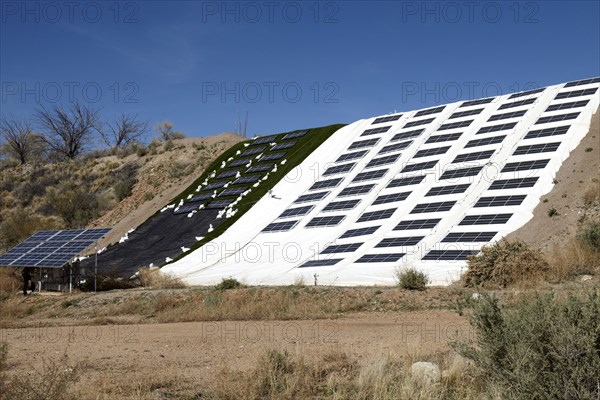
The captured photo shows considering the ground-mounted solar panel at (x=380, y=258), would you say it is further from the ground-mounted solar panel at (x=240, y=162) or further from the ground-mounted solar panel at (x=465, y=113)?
the ground-mounted solar panel at (x=240, y=162)

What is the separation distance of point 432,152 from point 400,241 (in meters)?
10.8

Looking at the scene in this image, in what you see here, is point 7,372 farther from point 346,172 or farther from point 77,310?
point 346,172

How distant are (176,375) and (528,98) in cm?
3603

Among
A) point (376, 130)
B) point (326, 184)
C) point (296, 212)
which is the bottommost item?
point (296, 212)

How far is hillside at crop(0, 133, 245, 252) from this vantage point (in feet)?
172

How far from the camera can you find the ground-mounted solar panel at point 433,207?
97.1 feet

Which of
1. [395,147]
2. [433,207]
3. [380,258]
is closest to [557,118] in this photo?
[395,147]

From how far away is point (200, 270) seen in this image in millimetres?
33281

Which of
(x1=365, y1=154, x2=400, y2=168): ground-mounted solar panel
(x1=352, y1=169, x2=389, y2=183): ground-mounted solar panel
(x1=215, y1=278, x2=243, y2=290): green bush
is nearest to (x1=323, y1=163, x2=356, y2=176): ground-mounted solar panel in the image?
(x1=365, y1=154, x2=400, y2=168): ground-mounted solar panel

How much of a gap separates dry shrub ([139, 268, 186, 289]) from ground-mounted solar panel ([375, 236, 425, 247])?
9.76 m

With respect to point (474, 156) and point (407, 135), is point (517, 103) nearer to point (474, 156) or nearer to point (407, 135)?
point (407, 135)

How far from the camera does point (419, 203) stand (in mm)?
31219

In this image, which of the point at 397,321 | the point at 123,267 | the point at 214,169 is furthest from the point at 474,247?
the point at 214,169

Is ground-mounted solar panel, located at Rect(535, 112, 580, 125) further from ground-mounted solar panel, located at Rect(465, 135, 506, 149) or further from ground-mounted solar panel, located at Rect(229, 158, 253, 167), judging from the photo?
ground-mounted solar panel, located at Rect(229, 158, 253, 167)
